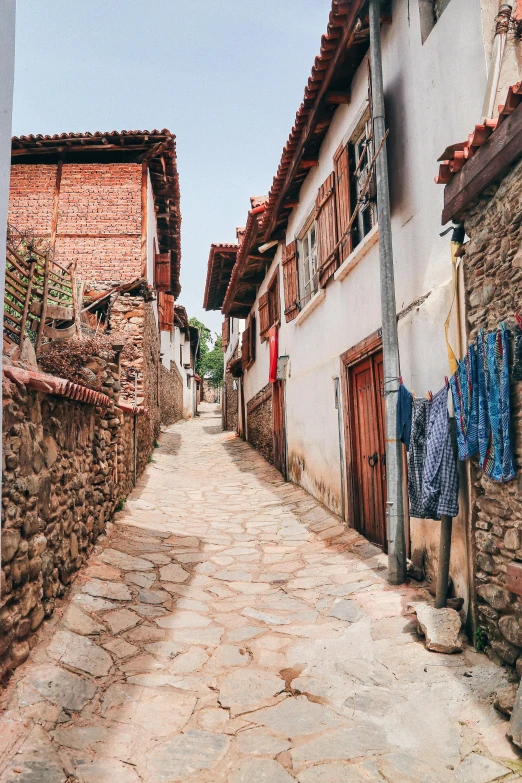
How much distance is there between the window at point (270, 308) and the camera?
11.1 m

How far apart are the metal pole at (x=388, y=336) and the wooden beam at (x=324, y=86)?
0.22 metres

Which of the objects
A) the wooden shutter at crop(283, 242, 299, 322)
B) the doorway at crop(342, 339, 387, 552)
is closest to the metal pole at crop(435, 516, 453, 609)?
the doorway at crop(342, 339, 387, 552)

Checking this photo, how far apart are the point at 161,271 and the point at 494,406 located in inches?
487

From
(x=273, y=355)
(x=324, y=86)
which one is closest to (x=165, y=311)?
(x=273, y=355)

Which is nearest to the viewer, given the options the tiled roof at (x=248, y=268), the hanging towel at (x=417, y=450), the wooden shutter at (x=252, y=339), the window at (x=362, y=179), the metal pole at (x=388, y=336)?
the hanging towel at (x=417, y=450)

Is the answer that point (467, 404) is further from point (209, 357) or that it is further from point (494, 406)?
point (209, 357)

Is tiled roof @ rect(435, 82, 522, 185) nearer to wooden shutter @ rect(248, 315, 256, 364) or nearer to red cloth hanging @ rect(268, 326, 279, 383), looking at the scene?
red cloth hanging @ rect(268, 326, 279, 383)

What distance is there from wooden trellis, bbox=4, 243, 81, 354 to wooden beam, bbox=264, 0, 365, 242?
11.4 ft

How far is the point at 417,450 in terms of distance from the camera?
428cm

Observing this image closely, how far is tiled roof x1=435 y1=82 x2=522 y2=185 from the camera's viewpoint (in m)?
2.81

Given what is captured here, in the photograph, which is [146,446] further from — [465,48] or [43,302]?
[465,48]

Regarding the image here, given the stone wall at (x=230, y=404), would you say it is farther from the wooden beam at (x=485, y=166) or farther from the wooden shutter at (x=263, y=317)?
the wooden beam at (x=485, y=166)

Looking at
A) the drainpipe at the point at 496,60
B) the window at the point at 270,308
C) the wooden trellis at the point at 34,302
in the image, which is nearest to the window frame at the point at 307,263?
the window at the point at 270,308

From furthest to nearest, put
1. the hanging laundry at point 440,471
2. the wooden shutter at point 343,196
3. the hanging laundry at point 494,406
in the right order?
1. the wooden shutter at point 343,196
2. the hanging laundry at point 440,471
3. the hanging laundry at point 494,406
